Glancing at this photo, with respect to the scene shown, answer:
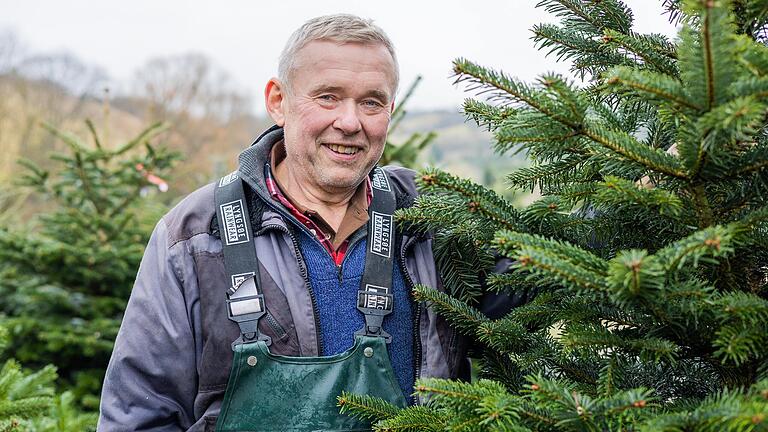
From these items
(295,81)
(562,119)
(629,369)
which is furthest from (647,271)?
(295,81)

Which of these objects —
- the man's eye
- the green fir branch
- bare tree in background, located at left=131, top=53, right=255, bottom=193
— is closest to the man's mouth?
the man's eye

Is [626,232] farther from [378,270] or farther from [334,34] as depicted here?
[334,34]

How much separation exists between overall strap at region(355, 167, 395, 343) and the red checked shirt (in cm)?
9

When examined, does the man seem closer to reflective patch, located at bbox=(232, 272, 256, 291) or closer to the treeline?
reflective patch, located at bbox=(232, 272, 256, 291)

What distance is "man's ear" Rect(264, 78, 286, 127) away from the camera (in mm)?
2582

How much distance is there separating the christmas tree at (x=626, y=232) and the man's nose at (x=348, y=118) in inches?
22.4

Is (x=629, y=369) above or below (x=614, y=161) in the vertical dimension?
below

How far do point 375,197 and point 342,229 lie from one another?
0.17m

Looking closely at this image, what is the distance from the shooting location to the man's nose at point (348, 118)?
2301mm

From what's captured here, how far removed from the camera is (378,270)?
2.29 m

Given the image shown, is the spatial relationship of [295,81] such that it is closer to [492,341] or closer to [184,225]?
[184,225]

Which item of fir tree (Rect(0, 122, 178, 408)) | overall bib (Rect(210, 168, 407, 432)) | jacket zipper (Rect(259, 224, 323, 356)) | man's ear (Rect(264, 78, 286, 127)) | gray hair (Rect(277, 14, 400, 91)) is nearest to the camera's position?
overall bib (Rect(210, 168, 407, 432))

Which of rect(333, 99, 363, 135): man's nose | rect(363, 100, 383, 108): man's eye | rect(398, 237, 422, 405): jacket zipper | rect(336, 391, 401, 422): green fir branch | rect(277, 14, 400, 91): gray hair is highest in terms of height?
rect(277, 14, 400, 91): gray hair

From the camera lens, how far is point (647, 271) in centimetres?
112
